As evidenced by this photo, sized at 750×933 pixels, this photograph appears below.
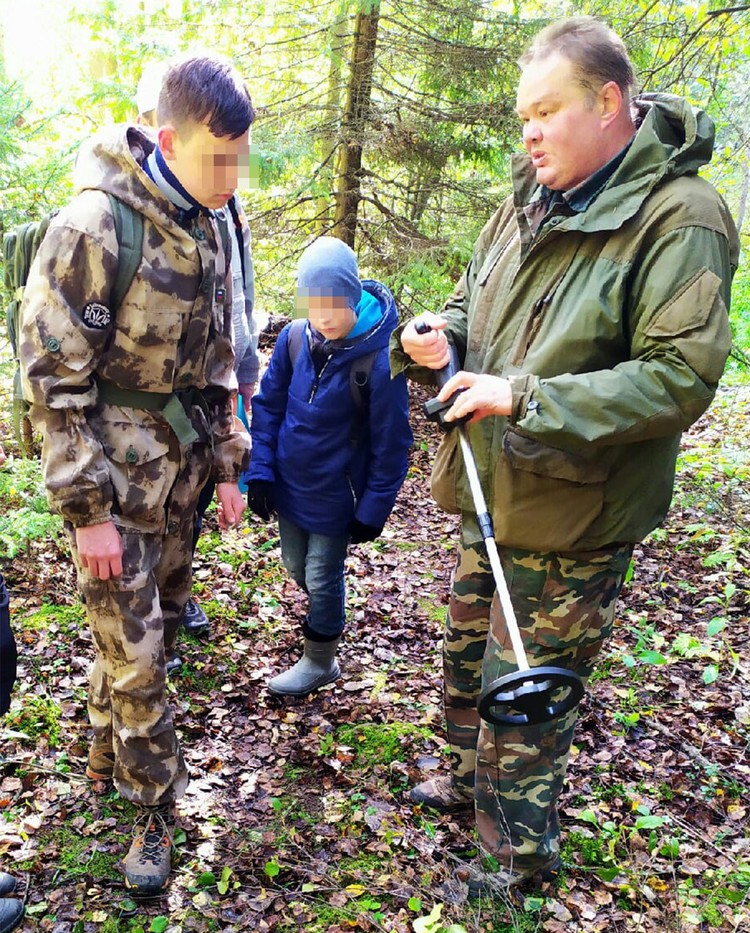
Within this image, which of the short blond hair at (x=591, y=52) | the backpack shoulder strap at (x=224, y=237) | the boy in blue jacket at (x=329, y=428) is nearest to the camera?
the short blond hair at (x=591, y=52)

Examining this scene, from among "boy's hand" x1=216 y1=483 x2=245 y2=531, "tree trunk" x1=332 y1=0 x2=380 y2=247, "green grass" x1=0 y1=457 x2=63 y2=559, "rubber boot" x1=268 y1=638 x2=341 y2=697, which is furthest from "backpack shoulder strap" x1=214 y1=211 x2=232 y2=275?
"tree trunk" x1=332 y1=0 x2=380 y2=247

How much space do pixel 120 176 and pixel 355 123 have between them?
5.52 m

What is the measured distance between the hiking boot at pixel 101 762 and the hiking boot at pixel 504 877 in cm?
170

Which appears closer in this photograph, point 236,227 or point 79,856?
point 79,856

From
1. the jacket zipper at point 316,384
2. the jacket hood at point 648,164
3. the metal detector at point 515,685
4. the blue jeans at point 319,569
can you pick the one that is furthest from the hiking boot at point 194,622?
the jacket hood at point 648,164

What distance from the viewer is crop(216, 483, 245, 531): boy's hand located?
331cm

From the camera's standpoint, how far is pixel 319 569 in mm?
3828

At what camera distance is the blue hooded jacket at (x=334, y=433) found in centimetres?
346

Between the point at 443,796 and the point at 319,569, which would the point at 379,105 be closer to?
the point at 319,569

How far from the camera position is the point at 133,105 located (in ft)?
21.5

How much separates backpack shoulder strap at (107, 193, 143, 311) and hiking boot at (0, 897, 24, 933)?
2.33m

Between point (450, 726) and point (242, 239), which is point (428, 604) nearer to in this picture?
point (450, 726)

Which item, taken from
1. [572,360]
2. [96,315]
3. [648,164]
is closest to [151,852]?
[96,315]

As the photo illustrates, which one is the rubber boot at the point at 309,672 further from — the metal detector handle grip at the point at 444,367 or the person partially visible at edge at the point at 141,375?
the metal detector handle grip at the point at 444,367
